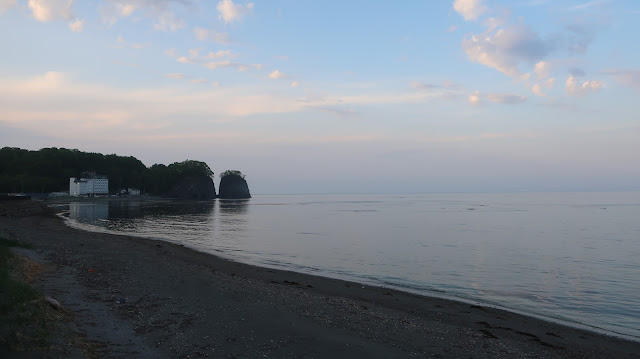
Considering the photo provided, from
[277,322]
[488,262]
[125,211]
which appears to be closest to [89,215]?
[125,211]

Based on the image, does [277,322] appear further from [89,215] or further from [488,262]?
[89,215]

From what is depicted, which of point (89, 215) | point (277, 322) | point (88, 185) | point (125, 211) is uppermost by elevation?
point (88, 185)

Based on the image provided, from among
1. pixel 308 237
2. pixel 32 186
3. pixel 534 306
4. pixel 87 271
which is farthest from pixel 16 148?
pixel 534 306

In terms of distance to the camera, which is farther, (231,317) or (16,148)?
(16,148)

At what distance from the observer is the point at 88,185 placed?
18700cm

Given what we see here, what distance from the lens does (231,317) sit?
13352mm

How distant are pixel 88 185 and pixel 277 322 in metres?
202

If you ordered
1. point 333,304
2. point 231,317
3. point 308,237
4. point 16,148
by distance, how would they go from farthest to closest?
1. point 16,148
2. point 308,237
3. point 333,304
4. point 231,317

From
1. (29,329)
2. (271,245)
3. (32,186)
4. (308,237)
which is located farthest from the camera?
(32,186)

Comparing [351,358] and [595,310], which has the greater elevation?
[351,358]

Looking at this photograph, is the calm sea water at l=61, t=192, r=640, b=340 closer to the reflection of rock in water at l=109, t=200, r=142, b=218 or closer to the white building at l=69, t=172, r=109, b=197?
the reflection of rock in water at l=109, t=200, r=142, b=218

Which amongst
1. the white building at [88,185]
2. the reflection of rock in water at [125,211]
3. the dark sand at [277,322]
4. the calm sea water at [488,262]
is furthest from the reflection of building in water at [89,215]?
the white building at [88,185]

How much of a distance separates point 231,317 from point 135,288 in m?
6.04

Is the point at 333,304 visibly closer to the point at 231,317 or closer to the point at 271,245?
the point at 231,317
